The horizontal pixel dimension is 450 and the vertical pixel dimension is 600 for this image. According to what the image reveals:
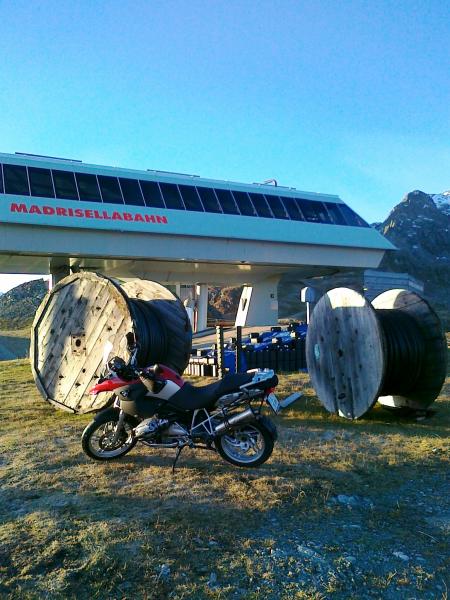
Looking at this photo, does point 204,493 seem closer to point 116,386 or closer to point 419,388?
point 116,386

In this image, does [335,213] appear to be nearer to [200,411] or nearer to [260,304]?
[260,304]

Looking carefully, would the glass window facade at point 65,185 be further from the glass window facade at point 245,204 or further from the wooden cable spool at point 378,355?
the wooden cable spool at point 378,355

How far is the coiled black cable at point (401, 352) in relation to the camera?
7484mm

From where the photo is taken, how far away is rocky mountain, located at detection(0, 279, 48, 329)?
58344 millimetres

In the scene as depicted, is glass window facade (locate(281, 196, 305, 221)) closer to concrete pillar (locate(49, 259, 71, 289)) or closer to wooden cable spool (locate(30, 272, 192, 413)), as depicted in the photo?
concrete pillar (locate(49, 259, 71, 289))

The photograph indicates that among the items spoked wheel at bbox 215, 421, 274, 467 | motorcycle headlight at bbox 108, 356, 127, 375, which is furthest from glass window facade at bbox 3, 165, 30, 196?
spoked wheel at bbox 215, 421, 274, 467

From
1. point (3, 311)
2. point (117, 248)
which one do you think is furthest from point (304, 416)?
point (3, 311)

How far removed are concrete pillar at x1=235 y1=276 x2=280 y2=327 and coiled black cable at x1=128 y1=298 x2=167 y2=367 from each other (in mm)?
17460

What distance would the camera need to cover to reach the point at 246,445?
5172 millimetres

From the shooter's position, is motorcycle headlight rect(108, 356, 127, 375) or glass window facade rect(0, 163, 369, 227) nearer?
motorcycle headlight rect(108, 356, 127, 375)

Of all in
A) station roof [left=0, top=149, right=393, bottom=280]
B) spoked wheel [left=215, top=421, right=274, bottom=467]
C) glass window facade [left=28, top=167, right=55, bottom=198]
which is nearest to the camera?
spoked wheel [left=215, top=421, right=274, bottom=467]

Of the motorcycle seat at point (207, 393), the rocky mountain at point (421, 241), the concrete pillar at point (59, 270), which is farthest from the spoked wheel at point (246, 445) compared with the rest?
the rocky mountain at point (421, 241)

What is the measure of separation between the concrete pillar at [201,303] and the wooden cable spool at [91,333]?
15758mm

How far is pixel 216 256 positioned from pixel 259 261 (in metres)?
2.17
